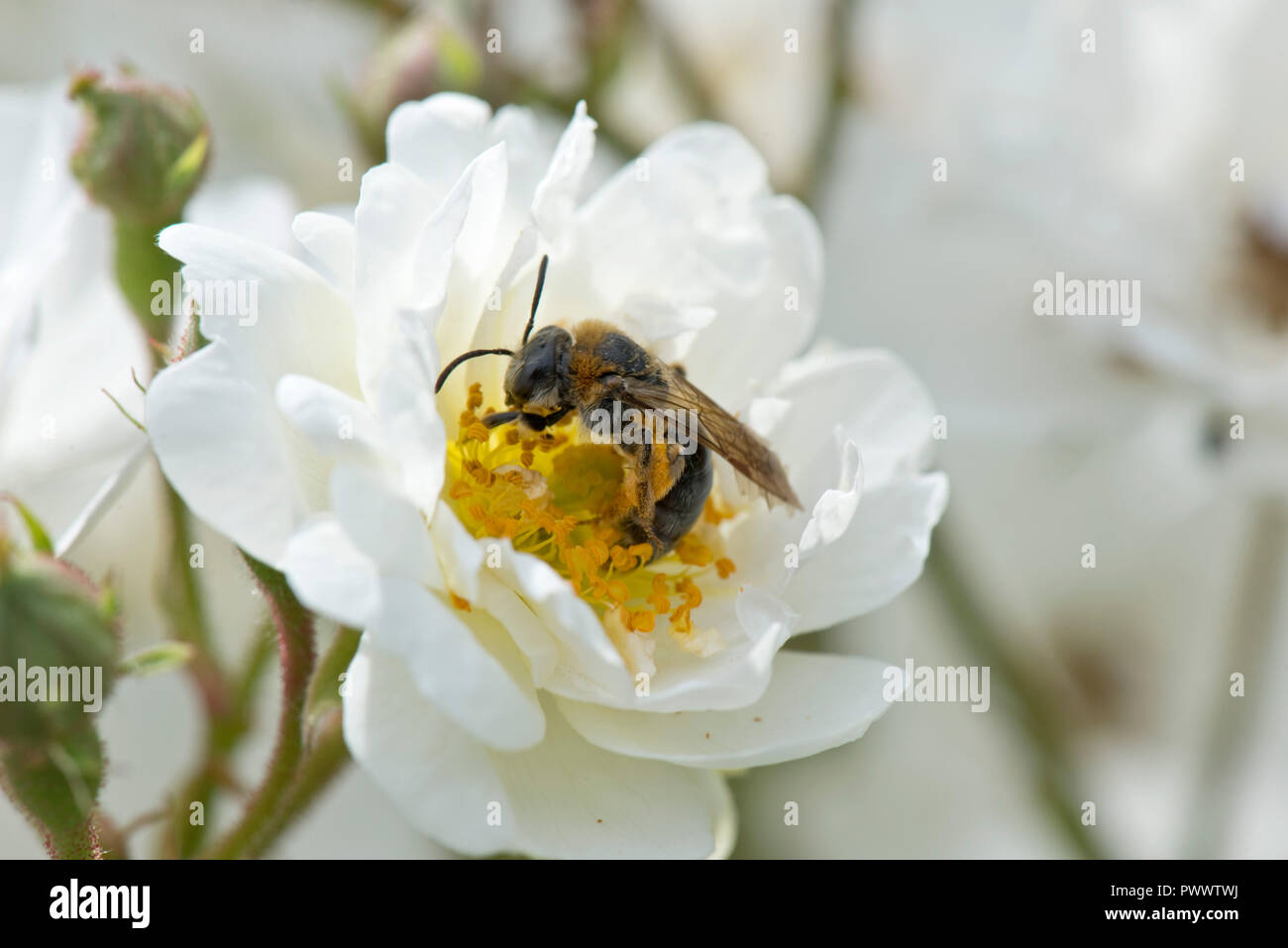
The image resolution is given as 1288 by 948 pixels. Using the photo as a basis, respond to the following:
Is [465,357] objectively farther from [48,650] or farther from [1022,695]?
[1022,695]

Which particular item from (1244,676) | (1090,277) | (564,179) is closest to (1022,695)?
(1244,676)

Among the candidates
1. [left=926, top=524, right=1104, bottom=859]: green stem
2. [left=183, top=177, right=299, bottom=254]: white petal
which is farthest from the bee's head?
[left=926, top=524, right=1104, bottom=859]: green stem

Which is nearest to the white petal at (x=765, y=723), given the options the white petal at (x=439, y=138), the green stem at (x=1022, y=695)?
the white petal at (x=439, y=138)

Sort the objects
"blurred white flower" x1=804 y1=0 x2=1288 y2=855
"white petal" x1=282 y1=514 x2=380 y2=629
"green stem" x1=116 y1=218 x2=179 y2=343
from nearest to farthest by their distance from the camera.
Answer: "white petal" x1=282 y1=514 x2=380 y2=629 → "green stem" x1=116 y1=218 x2=179 y2=343 → "blurred white flower" x1=804 y1=0 x2=1288 y2=855

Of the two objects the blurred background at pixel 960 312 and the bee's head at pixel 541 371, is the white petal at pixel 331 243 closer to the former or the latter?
the bee's head at pixel 541 371

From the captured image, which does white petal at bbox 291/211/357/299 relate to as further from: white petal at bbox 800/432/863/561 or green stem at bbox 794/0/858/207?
green stem at bbox 794/0/858/207
